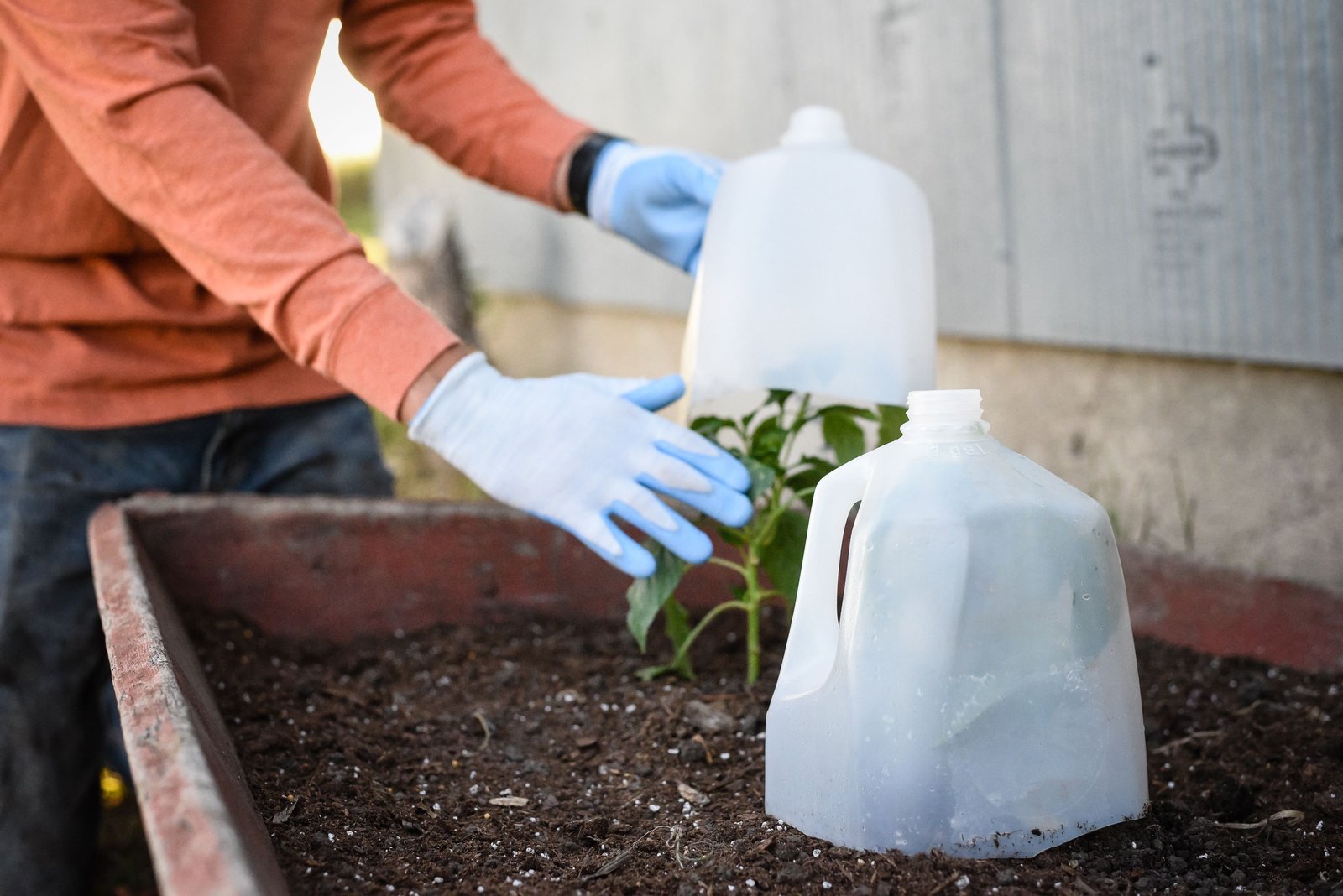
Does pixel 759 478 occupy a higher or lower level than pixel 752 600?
higher

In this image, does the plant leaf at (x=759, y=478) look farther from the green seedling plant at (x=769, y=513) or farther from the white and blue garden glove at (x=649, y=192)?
the white and blue garden glove at (x=649, y=192)

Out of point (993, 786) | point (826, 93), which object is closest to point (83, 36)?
point (993, 786)

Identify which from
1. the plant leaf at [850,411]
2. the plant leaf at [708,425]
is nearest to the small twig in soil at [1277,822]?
the plant leaf at [850,411]

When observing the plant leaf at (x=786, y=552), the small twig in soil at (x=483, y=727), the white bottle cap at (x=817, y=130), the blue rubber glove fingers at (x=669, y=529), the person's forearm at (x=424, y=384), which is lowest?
the small twig in soil at (x=483, y=727)

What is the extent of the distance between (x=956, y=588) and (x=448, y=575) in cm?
96

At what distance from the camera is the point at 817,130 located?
1380 millimetres

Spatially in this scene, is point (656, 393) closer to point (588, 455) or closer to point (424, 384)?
point (588, 455)

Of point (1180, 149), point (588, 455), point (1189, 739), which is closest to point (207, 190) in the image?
point (588, 455)

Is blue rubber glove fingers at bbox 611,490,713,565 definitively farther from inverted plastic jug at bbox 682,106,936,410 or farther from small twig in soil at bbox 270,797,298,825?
small twig in soil at bbox 270,797,298,825

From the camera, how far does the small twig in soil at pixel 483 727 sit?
4.36 feet

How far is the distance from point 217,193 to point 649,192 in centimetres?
64

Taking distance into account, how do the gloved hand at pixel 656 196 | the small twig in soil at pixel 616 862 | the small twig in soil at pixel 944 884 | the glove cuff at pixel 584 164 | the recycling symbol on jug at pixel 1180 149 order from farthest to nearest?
the recycling symbol on jug at pixel 1180 149 → the glove cuff at pixel 584 164 → the gloved hand at pixel 656 196 → the small twig in soil at pixel 616 862 → the small twig in soil at pixel 944 884

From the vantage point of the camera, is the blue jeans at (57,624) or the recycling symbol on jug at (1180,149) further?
the recycling symbol on jug at (1180,149)

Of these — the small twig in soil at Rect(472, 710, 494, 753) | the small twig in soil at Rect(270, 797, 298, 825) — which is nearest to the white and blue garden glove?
the small twig in soil at Rect(472, 710, 494, 753)
